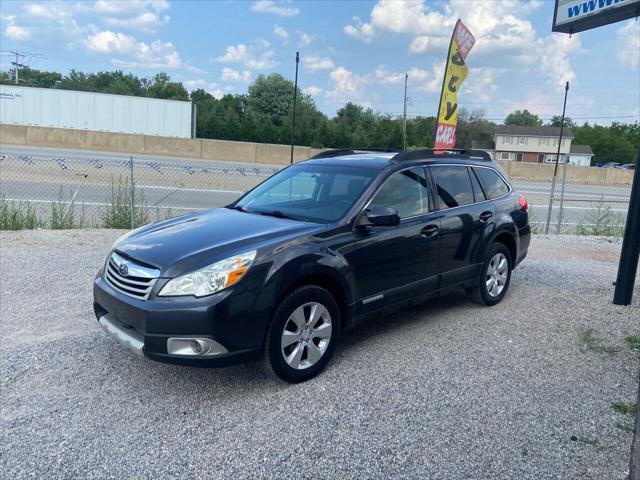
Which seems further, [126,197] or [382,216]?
[126,197]

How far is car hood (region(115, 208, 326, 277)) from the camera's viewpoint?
372 centimetres

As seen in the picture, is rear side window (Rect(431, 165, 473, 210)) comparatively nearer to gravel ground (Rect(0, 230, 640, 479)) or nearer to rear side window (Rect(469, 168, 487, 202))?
rear side window (Rect(469, 168, 487, 202))

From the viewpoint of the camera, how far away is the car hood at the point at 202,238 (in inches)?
147

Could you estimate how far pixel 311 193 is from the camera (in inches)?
203

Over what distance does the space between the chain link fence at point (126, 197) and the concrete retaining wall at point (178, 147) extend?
35.0ft

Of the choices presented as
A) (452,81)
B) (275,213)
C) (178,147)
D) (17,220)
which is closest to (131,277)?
(275,213)

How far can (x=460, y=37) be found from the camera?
9156mm

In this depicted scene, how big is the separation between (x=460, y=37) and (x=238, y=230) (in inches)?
266

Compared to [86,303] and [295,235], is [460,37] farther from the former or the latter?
[86,303]

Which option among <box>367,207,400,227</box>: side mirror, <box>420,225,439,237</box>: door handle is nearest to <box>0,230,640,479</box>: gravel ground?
<box>420,225,439,237</box>: door handle

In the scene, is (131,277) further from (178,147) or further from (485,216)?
(178,147)

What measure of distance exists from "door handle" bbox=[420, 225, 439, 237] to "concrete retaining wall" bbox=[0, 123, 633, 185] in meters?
27.9

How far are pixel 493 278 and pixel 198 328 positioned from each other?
382 cm

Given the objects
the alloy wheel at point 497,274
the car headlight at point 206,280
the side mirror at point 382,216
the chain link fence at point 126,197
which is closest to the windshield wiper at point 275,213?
the side mirror at point 382,216
